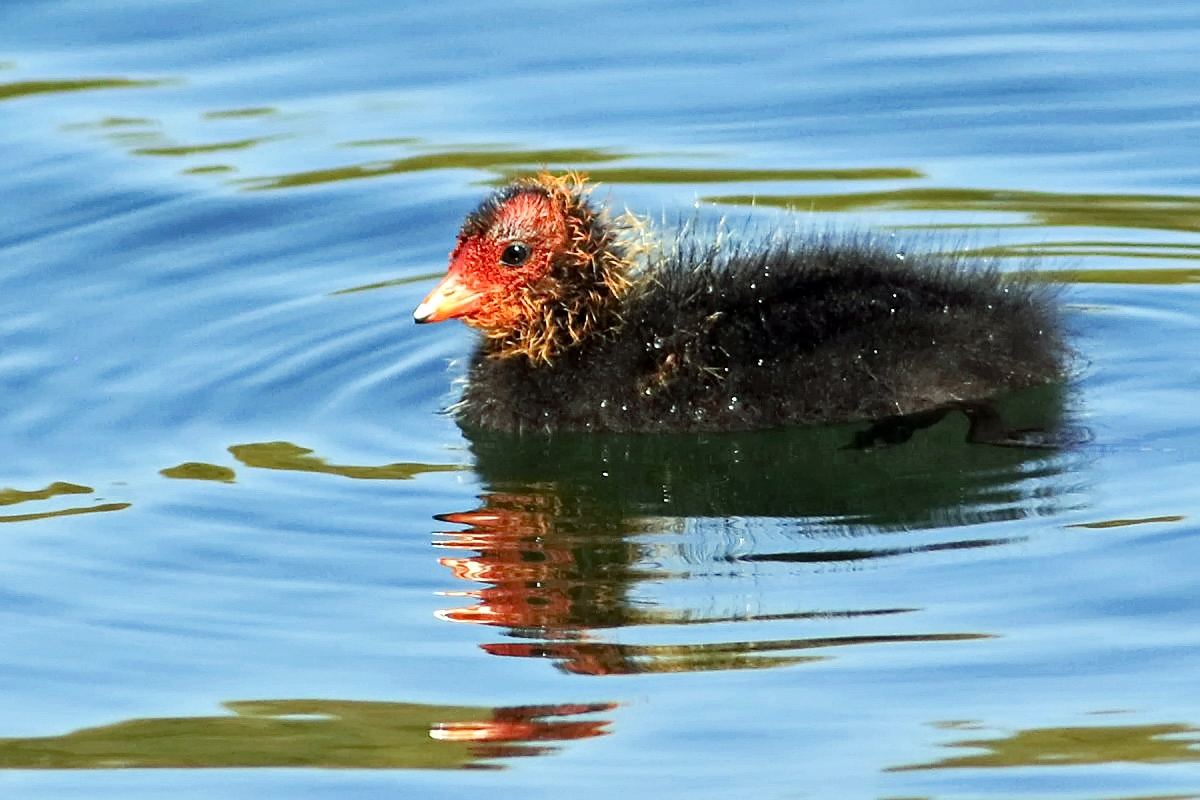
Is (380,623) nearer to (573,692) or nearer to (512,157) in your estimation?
(573,692)

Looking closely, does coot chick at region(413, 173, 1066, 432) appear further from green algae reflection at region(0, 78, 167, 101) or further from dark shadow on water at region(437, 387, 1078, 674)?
green algae reflection at region(0, 78, 167, 101)

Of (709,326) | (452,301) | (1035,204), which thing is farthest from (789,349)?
(1035,204)

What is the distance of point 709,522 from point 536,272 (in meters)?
1.43

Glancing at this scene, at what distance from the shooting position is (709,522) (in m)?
8.01

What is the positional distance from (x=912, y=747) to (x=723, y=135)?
653 centimetres

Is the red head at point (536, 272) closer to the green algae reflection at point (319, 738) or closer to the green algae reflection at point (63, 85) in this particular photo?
the green algae reflection at point (319, 738)

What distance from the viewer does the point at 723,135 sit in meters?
12.4

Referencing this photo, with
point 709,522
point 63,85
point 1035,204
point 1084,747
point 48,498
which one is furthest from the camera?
point 63,85

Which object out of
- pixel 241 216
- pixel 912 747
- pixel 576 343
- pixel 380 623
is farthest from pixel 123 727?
pixel 241 216

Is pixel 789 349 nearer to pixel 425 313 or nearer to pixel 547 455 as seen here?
pixel 547 455

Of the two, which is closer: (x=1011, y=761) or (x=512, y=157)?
(x=1011, y=761)

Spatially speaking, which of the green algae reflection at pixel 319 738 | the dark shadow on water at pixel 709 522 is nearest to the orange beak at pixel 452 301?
the dark shadow on water at pixel 709 522

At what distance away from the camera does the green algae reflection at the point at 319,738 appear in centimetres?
649

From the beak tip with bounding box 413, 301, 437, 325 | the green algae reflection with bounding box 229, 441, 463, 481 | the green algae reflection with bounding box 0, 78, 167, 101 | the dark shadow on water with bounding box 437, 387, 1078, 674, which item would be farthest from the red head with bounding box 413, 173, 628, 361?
the green algae reflection with bounding box 0, 78, 167, 101
